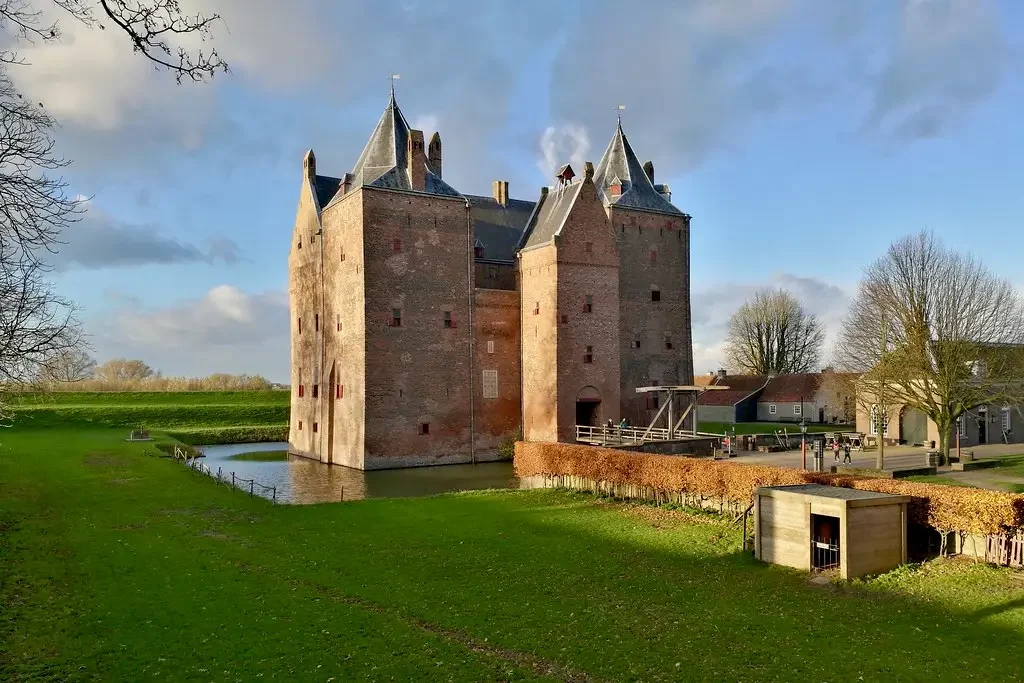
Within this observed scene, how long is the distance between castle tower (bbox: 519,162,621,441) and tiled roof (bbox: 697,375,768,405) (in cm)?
2597

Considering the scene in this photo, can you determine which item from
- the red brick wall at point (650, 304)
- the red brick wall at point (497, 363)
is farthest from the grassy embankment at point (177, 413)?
the red brick wall at point (650, 304)

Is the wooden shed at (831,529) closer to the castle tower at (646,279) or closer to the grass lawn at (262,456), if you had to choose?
the castle tower at (646,279)

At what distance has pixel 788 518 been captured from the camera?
1444 cm

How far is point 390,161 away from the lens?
37.5m

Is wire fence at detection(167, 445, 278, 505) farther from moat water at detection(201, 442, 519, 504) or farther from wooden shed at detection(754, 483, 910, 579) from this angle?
wooden shed at detection(754, 483, 910, 579)

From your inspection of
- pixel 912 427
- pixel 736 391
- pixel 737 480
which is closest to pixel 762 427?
pixel 736 391

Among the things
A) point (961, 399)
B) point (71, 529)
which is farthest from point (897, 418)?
point (71, 529)

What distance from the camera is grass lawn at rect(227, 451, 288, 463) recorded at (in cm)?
4044

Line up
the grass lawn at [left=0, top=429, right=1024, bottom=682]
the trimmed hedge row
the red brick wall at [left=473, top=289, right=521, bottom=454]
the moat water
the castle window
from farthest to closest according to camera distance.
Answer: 1. the castle window
2. the red brick wall at [left=473, top=289, right=521, bottom=454]
3. the moat water
4. the trimmed hedge row
5. the grass lawn at [left=0, top=429, right=1024, bottom=682]

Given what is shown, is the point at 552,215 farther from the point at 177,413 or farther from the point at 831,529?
the point at 177,413

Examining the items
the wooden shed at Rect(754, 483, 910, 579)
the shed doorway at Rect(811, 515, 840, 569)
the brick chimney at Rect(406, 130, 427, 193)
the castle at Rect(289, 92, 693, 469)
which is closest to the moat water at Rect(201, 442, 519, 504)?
the castle at Rect(289, 92, 693, 469)

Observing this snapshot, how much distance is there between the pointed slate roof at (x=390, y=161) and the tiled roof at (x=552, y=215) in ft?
16.3

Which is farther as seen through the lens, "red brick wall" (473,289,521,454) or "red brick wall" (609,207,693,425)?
"red brick wall" (609,207,693,425)

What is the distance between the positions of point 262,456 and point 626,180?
24824 mm
